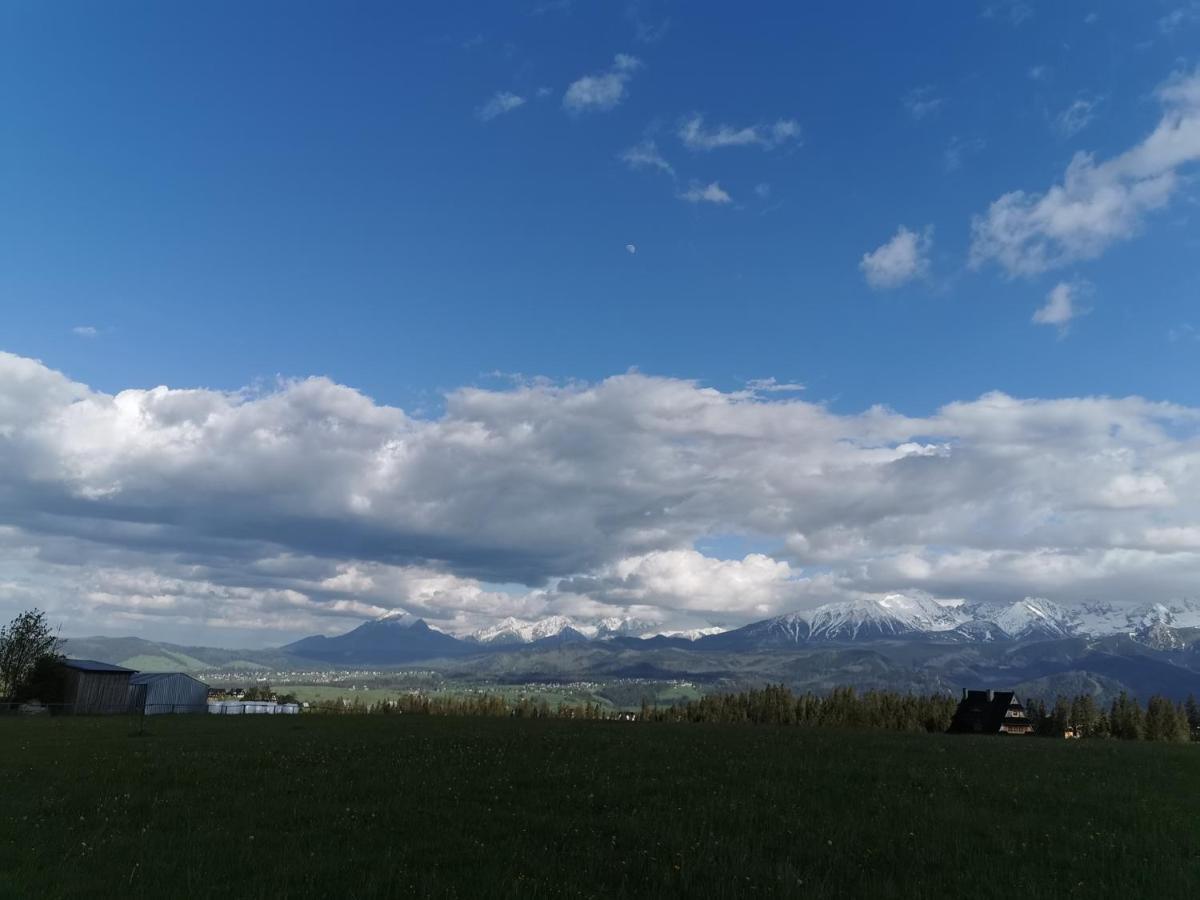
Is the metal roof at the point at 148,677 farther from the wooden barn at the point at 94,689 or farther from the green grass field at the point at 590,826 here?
the green grass field at the point at 590,826

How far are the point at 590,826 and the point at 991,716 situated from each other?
140 metres

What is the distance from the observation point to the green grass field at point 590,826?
15.0 meters

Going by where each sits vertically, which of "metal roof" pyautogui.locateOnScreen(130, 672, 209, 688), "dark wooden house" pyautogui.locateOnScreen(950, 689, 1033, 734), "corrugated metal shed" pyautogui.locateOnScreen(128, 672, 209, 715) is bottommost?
"dark wooden house" pyautogui.locateOnScreen(950, 689, 1033, 734)

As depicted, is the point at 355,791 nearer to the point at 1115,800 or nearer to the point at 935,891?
the point at 935,891

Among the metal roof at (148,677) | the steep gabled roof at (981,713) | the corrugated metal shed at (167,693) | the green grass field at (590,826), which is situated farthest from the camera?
the steep gabled roof at (981,713)

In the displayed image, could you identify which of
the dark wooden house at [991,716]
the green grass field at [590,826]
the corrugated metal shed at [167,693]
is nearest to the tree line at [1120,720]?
the dark wooden house at [991,716]

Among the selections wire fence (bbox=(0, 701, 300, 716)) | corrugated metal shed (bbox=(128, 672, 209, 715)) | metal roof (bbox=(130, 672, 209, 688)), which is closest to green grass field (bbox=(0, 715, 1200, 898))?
wire fence (bbox=(0, 701, 300, 716))

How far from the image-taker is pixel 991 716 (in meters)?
137

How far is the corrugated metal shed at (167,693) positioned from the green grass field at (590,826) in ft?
323

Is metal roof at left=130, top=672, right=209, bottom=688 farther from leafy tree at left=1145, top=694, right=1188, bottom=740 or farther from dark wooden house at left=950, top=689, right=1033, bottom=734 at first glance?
leafy tree at left=1145, top=694, right=1188, bottom=740

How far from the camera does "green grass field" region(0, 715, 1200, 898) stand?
15.0m

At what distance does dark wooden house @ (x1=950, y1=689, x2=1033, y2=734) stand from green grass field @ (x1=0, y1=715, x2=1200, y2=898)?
114 meters

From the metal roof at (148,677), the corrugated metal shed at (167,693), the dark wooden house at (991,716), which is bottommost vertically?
the dark wooden house at (991,716)

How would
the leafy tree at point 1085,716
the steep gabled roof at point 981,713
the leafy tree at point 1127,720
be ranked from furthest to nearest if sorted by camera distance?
the steep gabled roof at point 981,713 < the leafy tree at point 1085,716 < the leafy tree at point 1127,720
